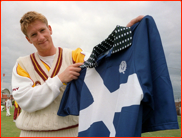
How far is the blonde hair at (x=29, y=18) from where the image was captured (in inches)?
67.2

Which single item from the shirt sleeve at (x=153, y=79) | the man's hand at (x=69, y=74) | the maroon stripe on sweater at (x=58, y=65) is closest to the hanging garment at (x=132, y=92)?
the shirt sleeve at (x=153, y=79)

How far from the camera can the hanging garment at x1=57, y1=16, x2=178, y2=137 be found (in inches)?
42.5

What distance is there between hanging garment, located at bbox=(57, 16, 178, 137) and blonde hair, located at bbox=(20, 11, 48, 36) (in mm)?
787

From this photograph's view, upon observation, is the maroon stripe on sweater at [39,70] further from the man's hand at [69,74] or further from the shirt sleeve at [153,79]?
the shirt sleeve at [153,79]

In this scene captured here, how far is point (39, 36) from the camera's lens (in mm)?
1717

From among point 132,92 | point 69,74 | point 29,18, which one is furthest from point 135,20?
point 29,18

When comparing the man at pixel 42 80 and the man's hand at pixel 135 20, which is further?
the man at pixel 42 80

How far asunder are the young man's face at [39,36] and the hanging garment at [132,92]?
613 mm

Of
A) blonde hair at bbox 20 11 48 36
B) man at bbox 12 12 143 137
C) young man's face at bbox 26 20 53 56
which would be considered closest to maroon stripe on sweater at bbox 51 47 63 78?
man at bbox 12 12 143 137

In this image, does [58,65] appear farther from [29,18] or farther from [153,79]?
[153,79]

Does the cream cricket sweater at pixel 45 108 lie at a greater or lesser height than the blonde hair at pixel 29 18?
lesser

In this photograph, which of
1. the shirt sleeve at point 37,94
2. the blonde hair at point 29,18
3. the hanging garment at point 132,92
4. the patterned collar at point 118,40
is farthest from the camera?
the blonde hair at point 29,18

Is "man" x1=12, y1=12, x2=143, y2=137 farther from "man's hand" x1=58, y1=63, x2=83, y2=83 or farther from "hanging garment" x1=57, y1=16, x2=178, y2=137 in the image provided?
"hanging garment" x1=57, y1=16, x2=178, y2=137

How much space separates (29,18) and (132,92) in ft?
4.22
